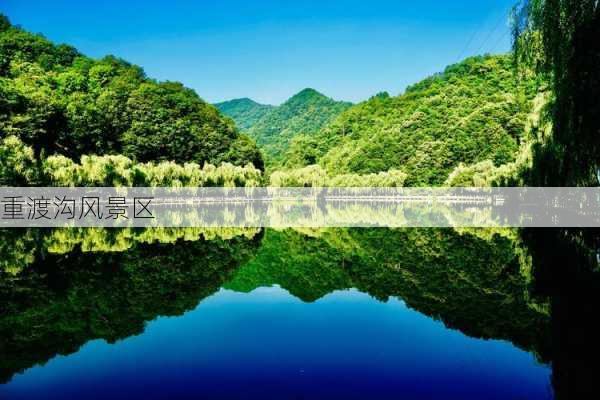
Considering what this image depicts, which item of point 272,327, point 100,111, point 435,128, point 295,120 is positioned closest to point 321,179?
point 100,111

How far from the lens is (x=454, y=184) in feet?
192

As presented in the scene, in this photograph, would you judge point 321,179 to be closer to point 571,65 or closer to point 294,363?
point 571,65

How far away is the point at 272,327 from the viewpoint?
25.0ft

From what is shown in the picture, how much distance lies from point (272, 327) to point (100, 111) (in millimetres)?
60839

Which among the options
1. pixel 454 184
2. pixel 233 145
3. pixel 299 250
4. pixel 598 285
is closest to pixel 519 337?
pixel 598 285

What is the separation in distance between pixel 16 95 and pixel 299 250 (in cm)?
3421

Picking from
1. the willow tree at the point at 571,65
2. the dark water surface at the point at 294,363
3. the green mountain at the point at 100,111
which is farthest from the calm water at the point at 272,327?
the green mountain at the point at 100,111

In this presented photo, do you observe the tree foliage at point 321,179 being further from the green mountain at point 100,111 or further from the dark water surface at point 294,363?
the dark water surface at point 294,363

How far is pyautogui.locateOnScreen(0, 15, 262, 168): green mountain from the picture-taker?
43875mm

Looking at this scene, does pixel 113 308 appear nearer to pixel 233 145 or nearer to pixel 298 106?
pixel 233 145

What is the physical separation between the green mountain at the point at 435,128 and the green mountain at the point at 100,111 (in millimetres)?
26113

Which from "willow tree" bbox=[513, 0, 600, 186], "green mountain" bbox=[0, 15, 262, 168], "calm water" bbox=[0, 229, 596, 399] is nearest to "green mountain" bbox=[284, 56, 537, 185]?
"green mountain" bbox=[0, 15, 262, 168]

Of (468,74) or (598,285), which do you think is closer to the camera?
(598,285)

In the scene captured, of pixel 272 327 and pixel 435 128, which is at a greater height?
pixel 435 128
